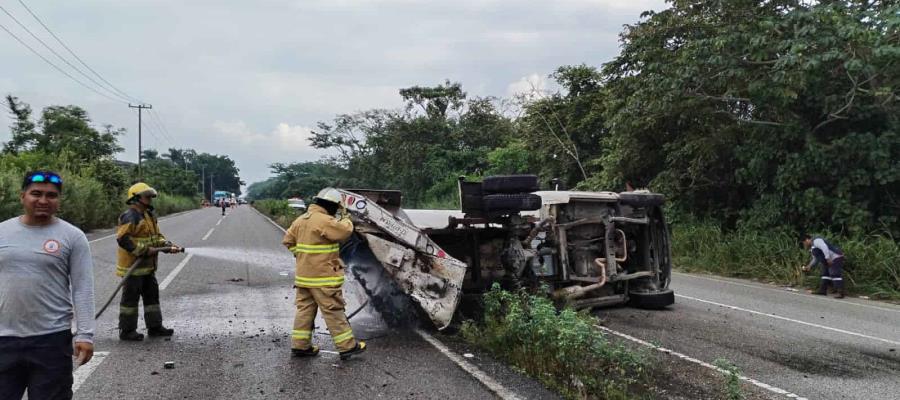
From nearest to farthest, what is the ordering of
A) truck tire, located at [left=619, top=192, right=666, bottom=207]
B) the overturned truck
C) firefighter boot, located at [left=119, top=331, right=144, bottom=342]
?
firefighter boot, located at [left=119, top=331, right=144, bottom=342]
the overturned truck
truck tire, located at [left=619, top=192, right=666, bottom=207]

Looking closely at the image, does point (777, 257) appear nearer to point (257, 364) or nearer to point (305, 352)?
point (305, 352)

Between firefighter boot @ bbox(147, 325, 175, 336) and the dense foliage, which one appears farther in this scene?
the dense foliage

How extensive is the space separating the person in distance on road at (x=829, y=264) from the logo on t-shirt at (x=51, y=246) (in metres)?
11.9

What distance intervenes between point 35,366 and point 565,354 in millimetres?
3665

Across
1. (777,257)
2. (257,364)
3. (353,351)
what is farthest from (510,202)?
(777,257)

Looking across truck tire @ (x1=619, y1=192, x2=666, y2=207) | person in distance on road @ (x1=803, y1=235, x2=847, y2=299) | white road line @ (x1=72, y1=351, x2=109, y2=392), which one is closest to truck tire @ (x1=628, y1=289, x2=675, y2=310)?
truck tire @ (x1=619, y1=192, x2=666, y2=207)

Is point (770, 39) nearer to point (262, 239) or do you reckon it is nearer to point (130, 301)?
point (130, 301)

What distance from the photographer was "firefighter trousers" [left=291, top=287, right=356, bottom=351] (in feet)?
18.6

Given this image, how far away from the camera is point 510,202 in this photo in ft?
24.0

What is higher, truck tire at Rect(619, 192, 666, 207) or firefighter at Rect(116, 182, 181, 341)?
truck tire at Rect(619, 192, 666, 207)

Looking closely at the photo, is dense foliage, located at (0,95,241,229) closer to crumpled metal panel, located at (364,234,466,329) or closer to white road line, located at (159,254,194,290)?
white road line, located at (159,254,194,290)

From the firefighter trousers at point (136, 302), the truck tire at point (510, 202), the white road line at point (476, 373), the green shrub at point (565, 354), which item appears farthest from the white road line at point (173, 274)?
the green shrub at point (565, 354)

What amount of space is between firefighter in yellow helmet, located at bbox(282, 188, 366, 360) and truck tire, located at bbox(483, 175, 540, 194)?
217 cm

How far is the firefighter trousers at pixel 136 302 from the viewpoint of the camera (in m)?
6.35
